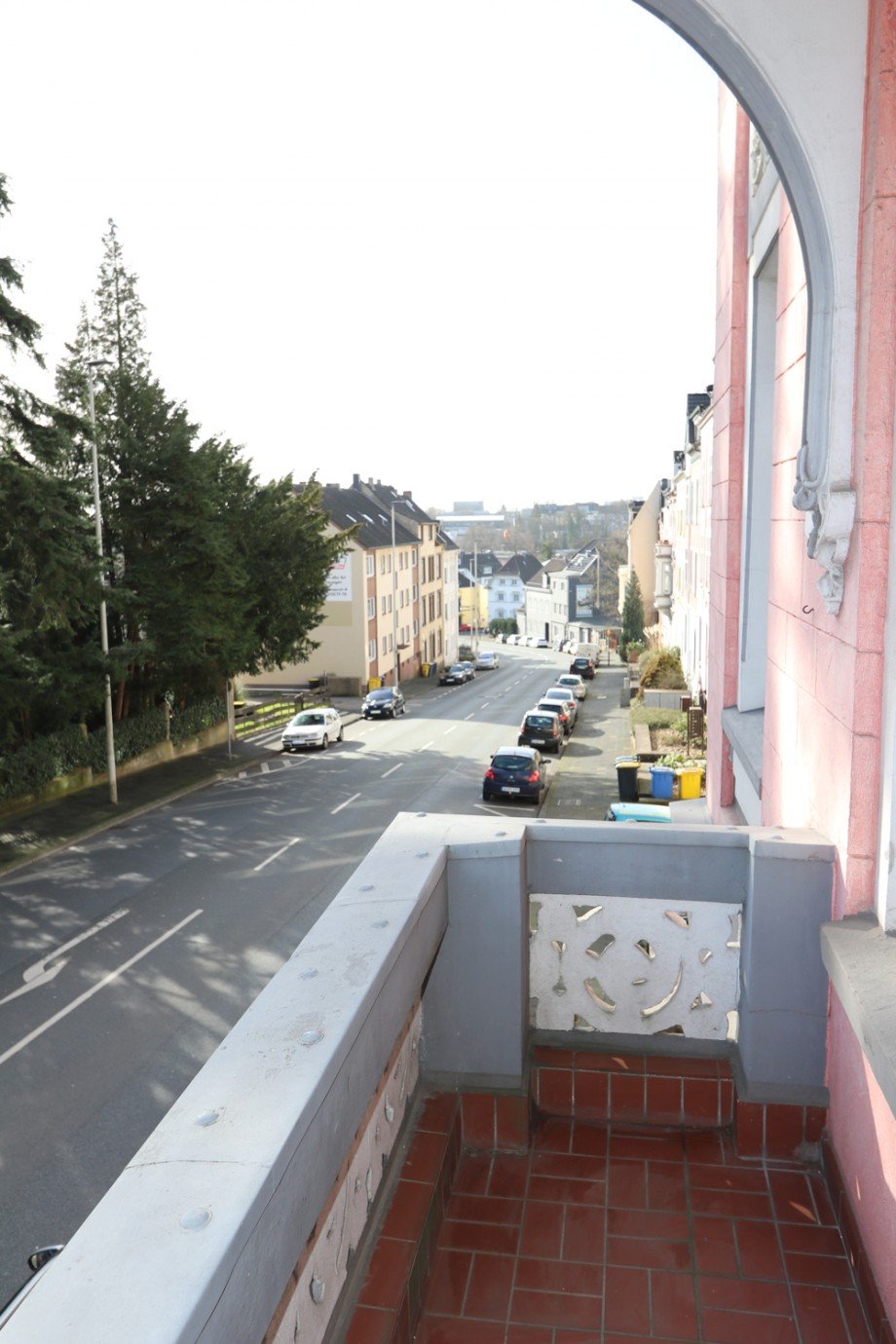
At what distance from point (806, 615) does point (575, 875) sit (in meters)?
1.55

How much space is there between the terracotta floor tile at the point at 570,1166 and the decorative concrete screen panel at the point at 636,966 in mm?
522

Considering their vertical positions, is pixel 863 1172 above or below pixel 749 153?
below

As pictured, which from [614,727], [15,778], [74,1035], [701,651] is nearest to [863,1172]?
[74,1035]

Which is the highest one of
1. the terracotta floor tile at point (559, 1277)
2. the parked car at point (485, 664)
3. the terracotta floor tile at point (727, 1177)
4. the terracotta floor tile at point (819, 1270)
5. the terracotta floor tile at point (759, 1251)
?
the terracotta floor tile at point (819, 1270)

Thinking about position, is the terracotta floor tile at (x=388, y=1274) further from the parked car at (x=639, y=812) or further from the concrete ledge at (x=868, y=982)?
the parked car at (x=639, y=812)

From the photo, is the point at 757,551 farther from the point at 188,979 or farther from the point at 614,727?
the point at 614,727

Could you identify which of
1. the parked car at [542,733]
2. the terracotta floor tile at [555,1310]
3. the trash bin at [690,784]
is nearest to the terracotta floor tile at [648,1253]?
the terracotta floor tile at [555,1310]

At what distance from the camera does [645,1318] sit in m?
3.46

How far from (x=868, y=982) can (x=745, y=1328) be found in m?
1.15

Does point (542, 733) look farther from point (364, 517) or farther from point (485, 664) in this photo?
point (485, 664)

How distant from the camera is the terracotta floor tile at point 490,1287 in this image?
11.5ft

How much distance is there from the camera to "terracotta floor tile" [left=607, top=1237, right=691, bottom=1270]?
3.72m

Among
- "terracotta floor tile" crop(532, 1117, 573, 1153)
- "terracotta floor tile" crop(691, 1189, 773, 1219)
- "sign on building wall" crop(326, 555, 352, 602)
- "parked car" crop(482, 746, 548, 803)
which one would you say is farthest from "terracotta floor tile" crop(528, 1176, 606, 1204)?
"sign on building wall" crop(326, 555, 352, 602)

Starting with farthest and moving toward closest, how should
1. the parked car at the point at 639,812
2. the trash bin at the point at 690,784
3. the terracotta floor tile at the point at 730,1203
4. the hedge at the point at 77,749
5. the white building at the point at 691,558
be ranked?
the white building at the point at 691,558
the hedge at the point at 77,749
the trash bin at the point at 690,784
the parked car at the point at 639,812
the terracotta floor tile at the point at 730,1203
